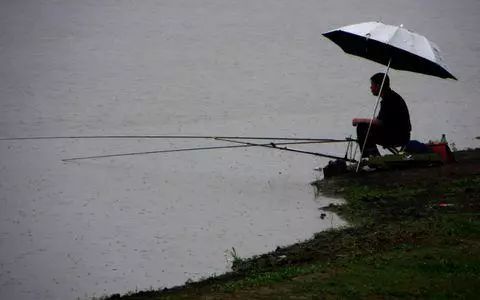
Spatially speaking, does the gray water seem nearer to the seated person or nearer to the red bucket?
the seated person

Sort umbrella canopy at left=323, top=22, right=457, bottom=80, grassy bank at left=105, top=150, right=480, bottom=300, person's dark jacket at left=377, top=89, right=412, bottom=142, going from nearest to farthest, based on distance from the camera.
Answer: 1. grassy bank at left=105, top=150, right=480, bottom=300
2. umbrella canopy at left=323, top=22, right=457, bottom=80
3. person's dark jacket at left=377, top=89, right=412, bottom=142

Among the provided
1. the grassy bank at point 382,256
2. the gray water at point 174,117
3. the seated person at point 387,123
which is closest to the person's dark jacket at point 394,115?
the seated person at point 387,123

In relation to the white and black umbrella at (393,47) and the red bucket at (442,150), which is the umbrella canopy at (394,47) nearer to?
the white and black umbrella at (393,47)

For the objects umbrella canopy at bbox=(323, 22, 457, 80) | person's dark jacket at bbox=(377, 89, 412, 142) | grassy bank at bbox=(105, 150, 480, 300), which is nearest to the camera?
grassy bank at bbox=(105, 150, 480, 300)

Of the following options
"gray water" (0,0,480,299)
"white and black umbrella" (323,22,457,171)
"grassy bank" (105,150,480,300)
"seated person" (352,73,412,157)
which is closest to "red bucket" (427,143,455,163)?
"seated person" (352,73,412,157)

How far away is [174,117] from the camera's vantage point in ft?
31.9

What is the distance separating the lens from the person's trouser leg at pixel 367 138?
23.2 ft

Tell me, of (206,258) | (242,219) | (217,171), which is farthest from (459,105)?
(206,258)

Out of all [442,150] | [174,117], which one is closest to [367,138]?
[442,150]

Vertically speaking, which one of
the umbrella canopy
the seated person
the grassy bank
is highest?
the umbrella canopy

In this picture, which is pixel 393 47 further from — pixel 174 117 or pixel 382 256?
pixel 174 117

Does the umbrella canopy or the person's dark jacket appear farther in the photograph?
the person's dark jacket

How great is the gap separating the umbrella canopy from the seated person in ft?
0.81

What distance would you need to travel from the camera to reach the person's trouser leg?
7.08m
